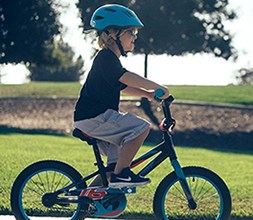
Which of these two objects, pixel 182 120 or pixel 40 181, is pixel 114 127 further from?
pixel 182 120

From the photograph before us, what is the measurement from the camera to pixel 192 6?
74.3 feet

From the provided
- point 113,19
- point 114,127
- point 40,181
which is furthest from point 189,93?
point 114,127

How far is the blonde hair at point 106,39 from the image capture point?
5.98 metres

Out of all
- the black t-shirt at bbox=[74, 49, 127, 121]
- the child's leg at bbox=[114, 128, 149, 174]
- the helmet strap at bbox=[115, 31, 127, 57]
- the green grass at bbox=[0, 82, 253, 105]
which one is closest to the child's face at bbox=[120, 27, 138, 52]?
the helmet strap at bbox=[115, 31, 127, 57]

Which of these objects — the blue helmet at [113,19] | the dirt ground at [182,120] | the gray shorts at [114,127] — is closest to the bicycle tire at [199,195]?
the gray shorts at [114,127]

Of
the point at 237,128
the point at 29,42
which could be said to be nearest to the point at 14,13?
the point at 29,42

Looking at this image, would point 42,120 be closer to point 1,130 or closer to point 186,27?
point 1,130

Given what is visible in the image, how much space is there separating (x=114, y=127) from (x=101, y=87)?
328 mm

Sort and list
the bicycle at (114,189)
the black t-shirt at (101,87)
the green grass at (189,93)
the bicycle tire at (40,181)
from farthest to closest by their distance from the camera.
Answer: the green grass at (189,93), the bicycle tire at (40,181), the bicycle at (114,189), the black t-shirt at (101,87)

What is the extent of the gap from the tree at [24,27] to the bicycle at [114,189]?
18.6m

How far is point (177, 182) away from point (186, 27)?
17101 mm

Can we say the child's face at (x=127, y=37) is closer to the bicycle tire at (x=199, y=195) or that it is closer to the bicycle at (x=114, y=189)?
the bicycle at (x=114, y=189)

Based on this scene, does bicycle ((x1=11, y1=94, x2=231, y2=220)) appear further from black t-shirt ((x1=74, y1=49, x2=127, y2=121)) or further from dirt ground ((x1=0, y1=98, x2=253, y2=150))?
dirt ground ((x1=0, y1=98, x2=253, y2=150))

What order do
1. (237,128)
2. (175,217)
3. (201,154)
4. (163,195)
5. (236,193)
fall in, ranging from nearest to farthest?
(163,195) → (175,217) → (236,193) → (201,154) → (237,128)
